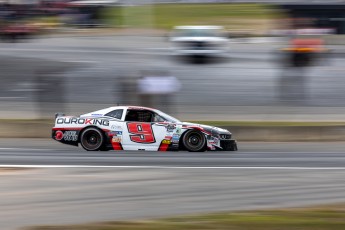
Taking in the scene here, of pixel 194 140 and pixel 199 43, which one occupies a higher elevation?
pixel 199 43

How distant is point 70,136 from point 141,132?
1.52 meters

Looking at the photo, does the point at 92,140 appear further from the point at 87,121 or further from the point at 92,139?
the point at 87,121

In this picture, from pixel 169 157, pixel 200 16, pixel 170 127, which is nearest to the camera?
pixel 169 157

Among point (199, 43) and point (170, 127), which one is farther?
point (199, 43)

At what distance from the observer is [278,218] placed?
9.30 metres

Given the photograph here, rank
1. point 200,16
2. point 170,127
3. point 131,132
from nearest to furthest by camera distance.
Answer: point 131,132, point 170,127, point 200,16

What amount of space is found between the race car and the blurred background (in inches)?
143

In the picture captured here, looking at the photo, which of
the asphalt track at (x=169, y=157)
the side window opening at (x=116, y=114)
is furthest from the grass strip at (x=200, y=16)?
the side window opening at (x=116, y=114)

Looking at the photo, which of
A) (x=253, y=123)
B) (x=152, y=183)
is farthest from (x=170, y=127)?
(x=152, y=183)

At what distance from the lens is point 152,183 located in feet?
41.0

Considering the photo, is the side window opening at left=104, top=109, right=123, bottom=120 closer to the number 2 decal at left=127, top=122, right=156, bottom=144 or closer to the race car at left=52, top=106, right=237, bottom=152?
the race car at left=52, top=106, right=237, bottom=152

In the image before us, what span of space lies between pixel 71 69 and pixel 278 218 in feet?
76.8

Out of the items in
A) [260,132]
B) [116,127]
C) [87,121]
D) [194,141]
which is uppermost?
[87,121]

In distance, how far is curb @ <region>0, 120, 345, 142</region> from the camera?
20469 mm
